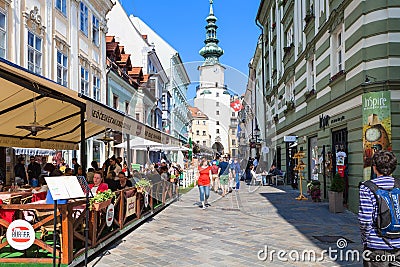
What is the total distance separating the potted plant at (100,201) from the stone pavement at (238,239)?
879 millimetres

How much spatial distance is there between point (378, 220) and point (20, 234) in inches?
196

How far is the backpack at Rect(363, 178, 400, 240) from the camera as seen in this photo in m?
4.10

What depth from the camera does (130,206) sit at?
1095 centimetres

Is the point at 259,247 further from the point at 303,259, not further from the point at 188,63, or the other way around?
the point at 188,63

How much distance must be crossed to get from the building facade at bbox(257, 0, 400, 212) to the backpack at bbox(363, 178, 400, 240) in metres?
7.71

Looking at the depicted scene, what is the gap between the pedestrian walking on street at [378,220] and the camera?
4129 millimetres

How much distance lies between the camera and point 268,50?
35.3m

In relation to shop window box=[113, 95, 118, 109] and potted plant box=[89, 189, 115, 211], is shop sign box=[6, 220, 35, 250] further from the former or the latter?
shop window box=[113, 95, 118, 109]

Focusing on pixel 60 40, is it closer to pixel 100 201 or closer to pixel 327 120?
pixel 327 120

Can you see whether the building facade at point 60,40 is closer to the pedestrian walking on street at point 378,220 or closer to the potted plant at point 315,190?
the potted plant at point 315,190

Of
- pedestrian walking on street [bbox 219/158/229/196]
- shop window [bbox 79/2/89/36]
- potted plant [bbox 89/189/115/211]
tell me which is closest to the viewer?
potted plant [bbox 89/189/115/211]

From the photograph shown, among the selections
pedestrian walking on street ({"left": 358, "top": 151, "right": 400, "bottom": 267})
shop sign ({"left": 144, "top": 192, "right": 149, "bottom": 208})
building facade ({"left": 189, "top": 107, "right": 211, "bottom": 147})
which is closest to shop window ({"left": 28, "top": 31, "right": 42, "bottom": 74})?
building facade ({"left": 189, "top": 107, "right": 211, "bottom": 147})

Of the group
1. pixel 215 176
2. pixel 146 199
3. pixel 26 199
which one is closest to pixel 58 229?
pixel 26 199

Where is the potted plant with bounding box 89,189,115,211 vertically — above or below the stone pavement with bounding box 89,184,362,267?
above
